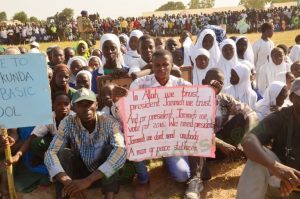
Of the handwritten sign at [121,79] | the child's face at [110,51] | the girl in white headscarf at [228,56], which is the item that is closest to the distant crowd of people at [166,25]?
the girl in white headscarf at [228,56]

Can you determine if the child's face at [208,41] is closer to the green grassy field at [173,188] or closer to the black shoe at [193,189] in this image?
the green grassy field at [173,188]

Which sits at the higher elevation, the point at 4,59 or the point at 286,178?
the point at 4,59

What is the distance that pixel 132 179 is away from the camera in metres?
4.50

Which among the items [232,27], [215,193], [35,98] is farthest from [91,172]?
[232,27]

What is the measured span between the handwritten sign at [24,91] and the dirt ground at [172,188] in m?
1.03

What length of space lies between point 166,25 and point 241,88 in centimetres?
2805

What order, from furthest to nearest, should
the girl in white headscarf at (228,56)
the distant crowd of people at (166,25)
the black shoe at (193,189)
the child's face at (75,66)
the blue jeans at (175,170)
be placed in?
the distant crowd of people at (166,25) → the girl in white headscarf at (228,56) → the child's face at (75,66) → the blue jeans at (175,170) → the black shoe at (193,189)

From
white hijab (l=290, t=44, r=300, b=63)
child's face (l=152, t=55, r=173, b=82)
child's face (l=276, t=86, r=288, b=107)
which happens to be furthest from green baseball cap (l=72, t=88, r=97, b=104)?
white hijab (l=290, t=44, r=300, b=63)

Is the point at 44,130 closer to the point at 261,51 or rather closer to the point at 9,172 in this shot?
the point at 9,172

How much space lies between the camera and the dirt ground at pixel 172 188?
4309 mm

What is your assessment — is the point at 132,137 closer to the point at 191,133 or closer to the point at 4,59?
the point at 191,133

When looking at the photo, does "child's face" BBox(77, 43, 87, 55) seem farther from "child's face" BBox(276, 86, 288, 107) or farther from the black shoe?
the black shoe

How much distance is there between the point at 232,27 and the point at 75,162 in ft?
95.7

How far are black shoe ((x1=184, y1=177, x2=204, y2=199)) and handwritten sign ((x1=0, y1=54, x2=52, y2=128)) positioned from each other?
1.60 m
